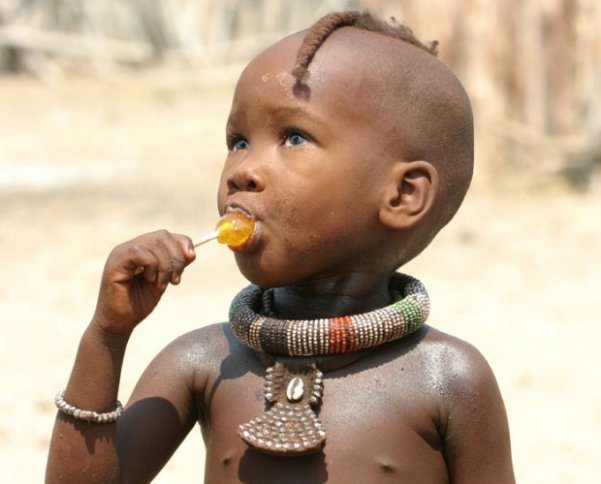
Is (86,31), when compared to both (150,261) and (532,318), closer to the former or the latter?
(532,318)

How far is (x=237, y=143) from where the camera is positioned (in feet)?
8.25

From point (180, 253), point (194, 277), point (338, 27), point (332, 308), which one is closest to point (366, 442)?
point (332, 308)

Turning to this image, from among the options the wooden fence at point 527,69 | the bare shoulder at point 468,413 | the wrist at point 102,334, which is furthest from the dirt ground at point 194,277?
the wrist at point 102,334

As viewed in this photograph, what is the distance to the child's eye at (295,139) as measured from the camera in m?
2.43

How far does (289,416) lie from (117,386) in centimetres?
32

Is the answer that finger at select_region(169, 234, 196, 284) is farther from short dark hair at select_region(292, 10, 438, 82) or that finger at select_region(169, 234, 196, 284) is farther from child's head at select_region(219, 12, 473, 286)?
short dark hair at select_region(292, 10, 438, 82)

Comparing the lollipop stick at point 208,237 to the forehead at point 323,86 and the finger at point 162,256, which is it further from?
the forehead at point 323,86

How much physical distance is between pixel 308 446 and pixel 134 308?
0.40 m

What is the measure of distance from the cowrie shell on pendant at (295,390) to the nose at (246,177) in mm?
368

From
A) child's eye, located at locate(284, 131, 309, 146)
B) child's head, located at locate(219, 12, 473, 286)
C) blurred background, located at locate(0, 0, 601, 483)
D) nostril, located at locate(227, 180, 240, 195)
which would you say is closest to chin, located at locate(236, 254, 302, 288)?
child's head, located at locate(219, 12, 473, 286)

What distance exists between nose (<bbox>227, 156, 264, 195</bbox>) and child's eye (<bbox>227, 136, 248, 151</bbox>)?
0.07 metres

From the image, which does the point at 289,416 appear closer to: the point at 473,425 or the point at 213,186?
the point at 473,425

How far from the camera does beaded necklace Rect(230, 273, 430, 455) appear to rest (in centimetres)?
243

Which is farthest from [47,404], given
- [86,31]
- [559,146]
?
[86,31]
